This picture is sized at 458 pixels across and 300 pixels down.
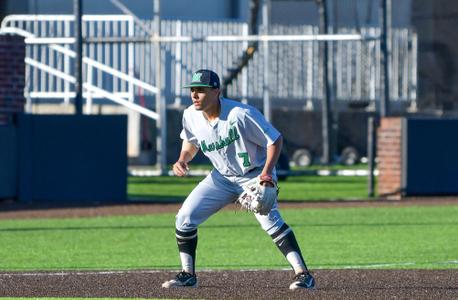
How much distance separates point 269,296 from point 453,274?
7.93ft

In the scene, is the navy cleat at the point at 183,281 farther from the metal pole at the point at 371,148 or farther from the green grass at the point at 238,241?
the metal pole at the point at 371,148

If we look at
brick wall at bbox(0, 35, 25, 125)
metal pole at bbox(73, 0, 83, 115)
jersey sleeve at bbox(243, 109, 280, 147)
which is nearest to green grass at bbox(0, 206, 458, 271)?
jersey sleeve at bbox(243, 109, 280, 147)

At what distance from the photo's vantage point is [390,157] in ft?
72.6

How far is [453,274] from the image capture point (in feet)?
38.5

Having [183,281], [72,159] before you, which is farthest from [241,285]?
[72,159]

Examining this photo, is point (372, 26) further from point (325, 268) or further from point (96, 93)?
point (325, 268)

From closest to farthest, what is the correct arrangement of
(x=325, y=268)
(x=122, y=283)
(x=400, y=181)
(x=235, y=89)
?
(x=122, y=283) → (x=325, y=268) → (x=400, y=181) → (x=235, y=89)

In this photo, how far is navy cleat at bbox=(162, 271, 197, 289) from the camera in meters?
10.6

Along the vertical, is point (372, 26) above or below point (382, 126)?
above

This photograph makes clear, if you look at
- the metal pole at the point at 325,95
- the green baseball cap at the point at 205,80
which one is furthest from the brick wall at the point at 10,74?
the green baseball cap at the point at 205,80

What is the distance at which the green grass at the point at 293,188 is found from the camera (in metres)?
23.3

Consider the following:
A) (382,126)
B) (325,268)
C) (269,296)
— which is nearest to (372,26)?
(382,126)

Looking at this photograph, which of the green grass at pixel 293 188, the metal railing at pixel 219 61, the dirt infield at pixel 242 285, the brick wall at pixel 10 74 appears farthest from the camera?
the metal railing at pixel 219 61

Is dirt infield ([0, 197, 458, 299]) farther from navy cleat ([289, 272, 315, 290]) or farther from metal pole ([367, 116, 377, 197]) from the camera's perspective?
metal pole ([367, 116, 377, 197])
